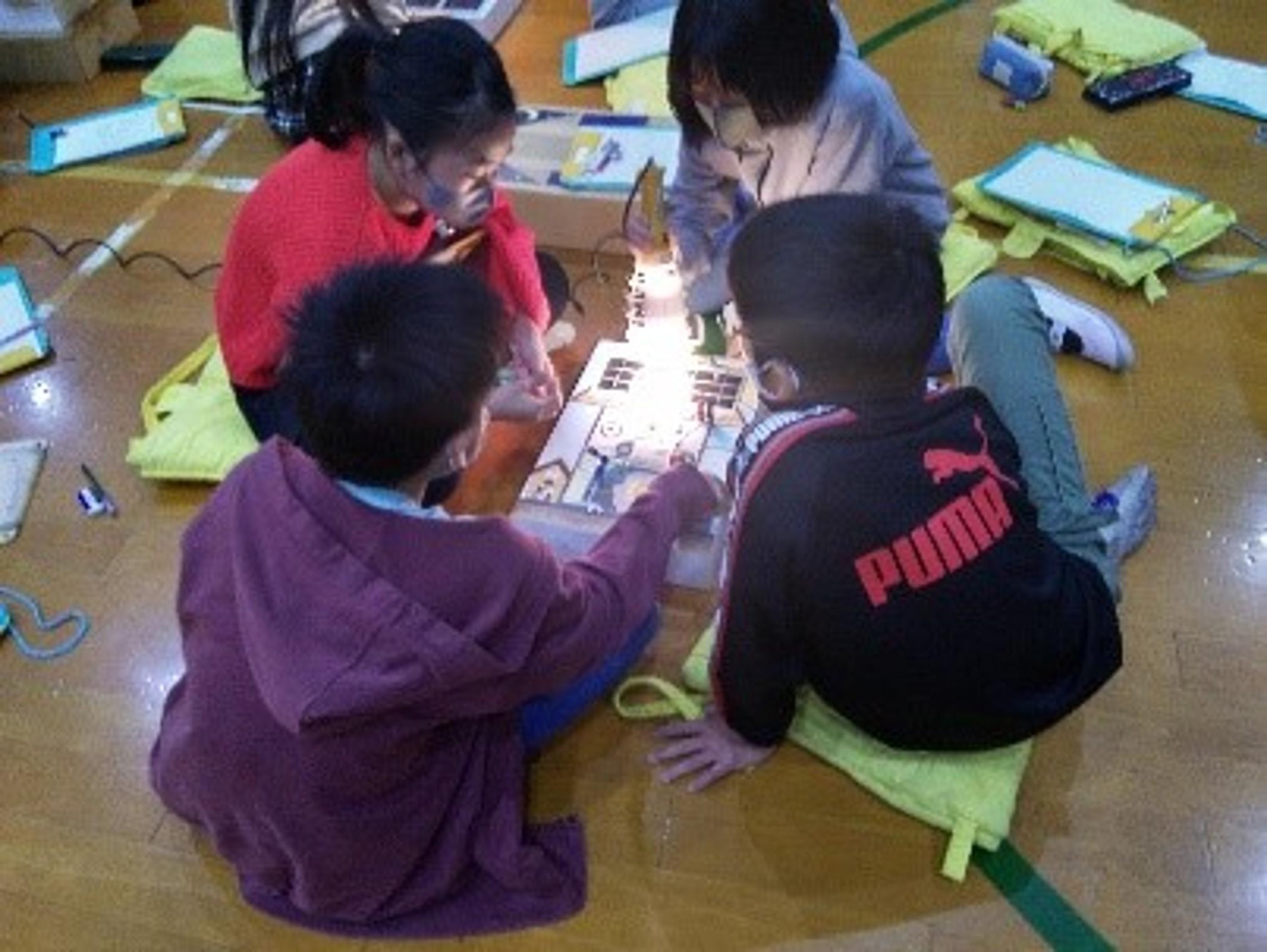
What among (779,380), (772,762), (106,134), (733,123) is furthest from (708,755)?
(106,134)

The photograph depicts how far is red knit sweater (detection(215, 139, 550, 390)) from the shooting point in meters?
1.73

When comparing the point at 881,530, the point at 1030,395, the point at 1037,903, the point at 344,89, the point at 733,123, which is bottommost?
the point at 1037,903

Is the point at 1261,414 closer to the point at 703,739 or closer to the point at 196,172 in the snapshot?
the point at 703,739

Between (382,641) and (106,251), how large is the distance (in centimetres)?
178

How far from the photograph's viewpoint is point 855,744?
1608 mm

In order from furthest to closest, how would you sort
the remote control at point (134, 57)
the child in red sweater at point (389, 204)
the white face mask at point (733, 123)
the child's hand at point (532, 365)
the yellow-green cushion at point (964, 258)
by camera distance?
the remote control at point (134, 57)
the yellow-green cushion at point (964, 258)
the child's hand at point (532, 365)
the white face mask at point (733, 123)
the child in red sweater at point (389, 204)

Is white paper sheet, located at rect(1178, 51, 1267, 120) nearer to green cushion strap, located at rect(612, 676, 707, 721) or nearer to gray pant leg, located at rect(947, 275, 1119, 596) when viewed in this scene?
gray pant leg, located at rect(947, 275, 1119, 596)

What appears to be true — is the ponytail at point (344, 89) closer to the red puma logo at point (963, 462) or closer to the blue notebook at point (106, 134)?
the red puma logo at point (963, 462)

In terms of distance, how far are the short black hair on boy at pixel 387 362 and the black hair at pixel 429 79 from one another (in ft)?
1.27

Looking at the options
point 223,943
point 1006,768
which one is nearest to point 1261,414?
point 1006,768

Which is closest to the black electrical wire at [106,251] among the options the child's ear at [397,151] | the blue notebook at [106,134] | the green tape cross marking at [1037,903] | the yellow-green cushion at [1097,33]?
the blue notebook at [106,134]

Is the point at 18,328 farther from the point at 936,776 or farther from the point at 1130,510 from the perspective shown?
the point at 1130,510

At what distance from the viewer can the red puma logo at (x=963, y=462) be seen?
50.8 inches

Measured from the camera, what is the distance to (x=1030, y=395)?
171 cm
